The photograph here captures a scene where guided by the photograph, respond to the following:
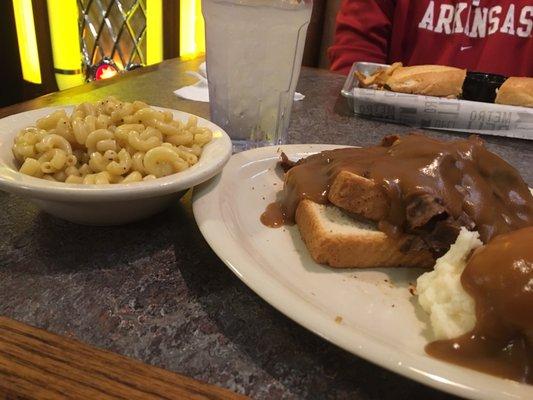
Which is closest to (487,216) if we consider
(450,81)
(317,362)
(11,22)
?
(317,362)

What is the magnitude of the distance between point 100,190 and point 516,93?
1534 mm

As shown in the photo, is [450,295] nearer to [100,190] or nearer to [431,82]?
[100,190]

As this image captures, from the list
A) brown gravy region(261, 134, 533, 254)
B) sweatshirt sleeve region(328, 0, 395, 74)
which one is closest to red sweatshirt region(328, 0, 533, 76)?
sweatshirt sleeve region(328, 0, 395, 74)

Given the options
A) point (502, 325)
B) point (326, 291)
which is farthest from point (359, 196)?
point (502, 325)

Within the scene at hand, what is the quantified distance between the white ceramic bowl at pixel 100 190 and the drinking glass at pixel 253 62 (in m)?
0.36

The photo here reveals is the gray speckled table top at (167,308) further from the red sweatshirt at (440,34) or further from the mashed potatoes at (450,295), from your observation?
the red sweatshirt at (440,34)

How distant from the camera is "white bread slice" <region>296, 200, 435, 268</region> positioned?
2.37 ft

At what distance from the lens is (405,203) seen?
726 millimetres

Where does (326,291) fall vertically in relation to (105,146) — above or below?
below

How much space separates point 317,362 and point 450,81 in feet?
4.82

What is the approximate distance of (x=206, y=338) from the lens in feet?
1.93

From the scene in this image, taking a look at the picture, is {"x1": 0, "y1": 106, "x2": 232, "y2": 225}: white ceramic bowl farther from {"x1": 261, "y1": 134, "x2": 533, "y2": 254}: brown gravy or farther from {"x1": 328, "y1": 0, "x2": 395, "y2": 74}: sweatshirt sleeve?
{"x1": 328, "y1": 0, "x2": 395, "y2": 74}: sweatshirt sleeve

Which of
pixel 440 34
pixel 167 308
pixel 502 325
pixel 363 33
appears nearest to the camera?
pixel 502 325

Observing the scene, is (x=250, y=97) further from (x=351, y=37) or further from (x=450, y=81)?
(x=351, y=37)
